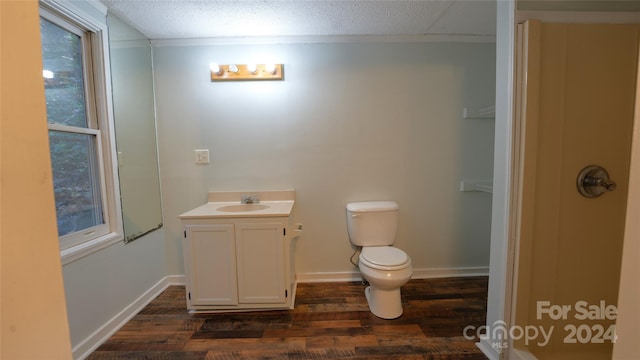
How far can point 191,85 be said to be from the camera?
2.07 m

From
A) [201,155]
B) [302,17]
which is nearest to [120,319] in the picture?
[201,155]

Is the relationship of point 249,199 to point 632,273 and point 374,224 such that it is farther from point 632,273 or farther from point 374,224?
point 632,273

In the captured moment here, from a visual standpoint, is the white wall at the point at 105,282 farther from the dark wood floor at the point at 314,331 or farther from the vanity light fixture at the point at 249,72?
the vanity light fixture at the point at 249,72

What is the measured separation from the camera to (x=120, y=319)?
65.9 inches

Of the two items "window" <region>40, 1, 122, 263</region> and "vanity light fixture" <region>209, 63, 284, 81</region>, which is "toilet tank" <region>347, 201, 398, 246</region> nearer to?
"vanity light fixture" <region>209, 63, 284, 81</region>

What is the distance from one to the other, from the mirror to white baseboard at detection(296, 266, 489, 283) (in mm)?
1376

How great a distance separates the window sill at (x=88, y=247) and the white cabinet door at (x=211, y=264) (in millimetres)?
471

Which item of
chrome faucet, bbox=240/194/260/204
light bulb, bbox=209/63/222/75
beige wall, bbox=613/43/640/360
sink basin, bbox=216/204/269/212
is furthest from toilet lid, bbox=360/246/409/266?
light bulb, bbox=209/63/222/75

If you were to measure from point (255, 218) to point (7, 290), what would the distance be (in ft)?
4.30

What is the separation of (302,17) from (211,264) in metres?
1.87

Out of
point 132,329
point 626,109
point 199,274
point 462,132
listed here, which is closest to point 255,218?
point 199,274

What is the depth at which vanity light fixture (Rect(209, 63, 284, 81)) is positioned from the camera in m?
2.02

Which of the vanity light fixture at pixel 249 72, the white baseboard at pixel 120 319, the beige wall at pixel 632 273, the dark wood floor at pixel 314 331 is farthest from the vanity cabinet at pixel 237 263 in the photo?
the beige wall at pixel 632 273

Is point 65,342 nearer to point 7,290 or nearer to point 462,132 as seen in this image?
point 7,290
